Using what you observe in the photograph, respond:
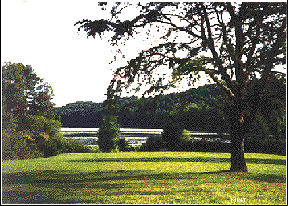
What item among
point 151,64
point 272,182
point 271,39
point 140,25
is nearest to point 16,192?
point 151,64

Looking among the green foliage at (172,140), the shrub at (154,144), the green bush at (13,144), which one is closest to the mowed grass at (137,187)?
the green bush at (13,144)

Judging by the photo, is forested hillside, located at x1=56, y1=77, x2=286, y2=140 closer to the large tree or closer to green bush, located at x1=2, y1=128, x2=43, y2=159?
the large tree

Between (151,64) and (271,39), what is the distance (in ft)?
11.4

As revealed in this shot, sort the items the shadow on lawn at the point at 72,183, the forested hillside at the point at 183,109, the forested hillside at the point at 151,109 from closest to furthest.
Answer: the shadow on lawn at the point at 72,183 → the forested hillside at the point at 183,109 → the forested hillside at the point at 151,109

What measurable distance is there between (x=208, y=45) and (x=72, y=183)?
18.6 feet

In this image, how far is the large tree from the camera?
9.03 meters

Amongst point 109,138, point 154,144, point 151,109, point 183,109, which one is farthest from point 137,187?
Answer: point 109,138

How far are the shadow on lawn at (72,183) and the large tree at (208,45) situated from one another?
1548 mm

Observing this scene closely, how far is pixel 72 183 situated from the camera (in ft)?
28.6

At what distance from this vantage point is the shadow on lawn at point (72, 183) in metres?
6.87

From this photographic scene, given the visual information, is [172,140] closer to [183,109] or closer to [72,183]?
[183,109]

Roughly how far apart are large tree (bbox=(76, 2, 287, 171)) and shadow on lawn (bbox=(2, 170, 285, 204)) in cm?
155

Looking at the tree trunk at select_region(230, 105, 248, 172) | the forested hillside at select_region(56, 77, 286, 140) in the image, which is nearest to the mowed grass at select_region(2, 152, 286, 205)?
the tree trunk at select_region(230, 105, 248, 172)

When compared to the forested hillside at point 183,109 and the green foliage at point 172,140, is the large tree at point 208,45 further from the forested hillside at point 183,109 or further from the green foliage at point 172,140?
the green foliage at point 172,140
